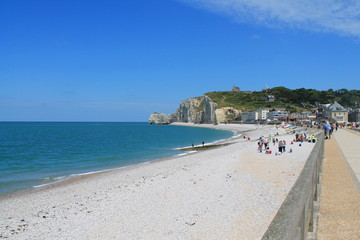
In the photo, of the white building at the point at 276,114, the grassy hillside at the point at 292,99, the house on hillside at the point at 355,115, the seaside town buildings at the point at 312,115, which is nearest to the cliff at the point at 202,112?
the grassy hillside at the point at 292,99

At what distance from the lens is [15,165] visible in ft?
86.3

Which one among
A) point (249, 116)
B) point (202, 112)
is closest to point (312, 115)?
point (249, 116)

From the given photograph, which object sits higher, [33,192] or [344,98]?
[344,98]

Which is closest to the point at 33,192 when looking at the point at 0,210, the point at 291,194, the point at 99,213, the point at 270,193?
the point at 0,210

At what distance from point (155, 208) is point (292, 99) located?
16437cm

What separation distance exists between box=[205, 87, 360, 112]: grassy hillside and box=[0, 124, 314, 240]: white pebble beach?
136965 mm

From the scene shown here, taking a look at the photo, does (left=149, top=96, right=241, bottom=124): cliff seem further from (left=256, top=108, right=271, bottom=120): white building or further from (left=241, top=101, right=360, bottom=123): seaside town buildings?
(left=256, top=108, right=271, bottom=120): white building

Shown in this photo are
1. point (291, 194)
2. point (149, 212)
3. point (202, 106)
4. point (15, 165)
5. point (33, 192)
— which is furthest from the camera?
point (202, 106)

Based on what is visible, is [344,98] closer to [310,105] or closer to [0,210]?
[310,105]

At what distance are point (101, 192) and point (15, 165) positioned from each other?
16.6 metres

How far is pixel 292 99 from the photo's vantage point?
161m

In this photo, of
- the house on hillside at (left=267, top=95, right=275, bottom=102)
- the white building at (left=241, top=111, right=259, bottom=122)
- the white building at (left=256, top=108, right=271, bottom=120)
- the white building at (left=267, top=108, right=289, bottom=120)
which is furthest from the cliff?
the house on hillside at (left=267, top=95, right=275, bottom=102)

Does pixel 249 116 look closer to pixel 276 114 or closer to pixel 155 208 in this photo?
pixel 276 114

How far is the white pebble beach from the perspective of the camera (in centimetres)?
863
